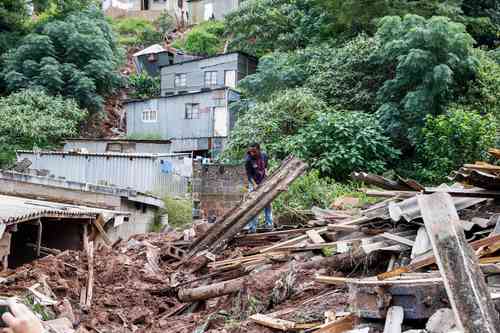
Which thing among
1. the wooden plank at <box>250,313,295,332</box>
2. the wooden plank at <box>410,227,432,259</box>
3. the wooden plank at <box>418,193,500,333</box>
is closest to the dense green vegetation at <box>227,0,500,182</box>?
the wooden plank at <box>410,227,432,259</box>

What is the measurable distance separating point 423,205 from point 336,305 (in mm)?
1636

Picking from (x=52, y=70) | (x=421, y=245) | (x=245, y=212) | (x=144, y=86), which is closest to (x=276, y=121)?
(x=245, y=212)

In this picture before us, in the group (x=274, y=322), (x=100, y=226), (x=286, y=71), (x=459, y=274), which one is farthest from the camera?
(x=286, y=71)

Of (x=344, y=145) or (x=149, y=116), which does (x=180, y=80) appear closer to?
(x=149, y=116)

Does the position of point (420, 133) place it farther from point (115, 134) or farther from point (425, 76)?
point (115, 134)

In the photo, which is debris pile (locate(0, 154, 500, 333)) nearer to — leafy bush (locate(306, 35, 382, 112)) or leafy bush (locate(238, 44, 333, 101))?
leafy bush (locate(306, 35, 382, 112))

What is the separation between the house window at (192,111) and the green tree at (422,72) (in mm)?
11318

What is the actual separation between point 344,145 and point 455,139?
376 centimetres

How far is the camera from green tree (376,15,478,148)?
63.6 feet

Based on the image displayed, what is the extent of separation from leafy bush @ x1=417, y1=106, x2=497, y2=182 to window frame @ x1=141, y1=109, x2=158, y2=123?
16.7 meters

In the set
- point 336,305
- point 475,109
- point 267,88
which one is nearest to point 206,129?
point 267,88

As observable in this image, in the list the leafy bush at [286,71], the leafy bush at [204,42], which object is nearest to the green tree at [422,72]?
the leafy bush at [286,71]

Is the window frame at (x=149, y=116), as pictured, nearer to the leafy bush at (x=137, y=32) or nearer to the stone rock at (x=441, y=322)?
the leafy bush at (x=137, y=32)

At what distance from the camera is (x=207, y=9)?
164ft
